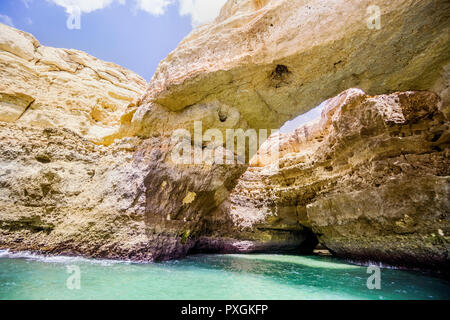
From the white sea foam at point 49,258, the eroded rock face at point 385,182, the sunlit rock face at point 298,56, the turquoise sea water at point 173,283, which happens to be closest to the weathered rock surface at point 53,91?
the sunlit rock face at point 298,56

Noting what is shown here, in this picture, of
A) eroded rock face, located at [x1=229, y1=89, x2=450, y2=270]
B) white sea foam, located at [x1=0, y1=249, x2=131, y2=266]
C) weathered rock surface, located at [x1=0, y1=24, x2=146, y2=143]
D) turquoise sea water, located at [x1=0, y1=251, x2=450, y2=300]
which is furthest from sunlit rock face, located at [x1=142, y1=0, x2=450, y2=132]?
white sea foam, located at [x1=0, y1=249, x2=131, y2=266]

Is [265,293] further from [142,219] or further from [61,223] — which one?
[61,223]

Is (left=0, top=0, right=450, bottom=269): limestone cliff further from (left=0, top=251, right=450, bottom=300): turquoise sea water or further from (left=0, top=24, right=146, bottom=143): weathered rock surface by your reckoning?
(left=0, top=251, right=450, bottom=300): turquoise sea water

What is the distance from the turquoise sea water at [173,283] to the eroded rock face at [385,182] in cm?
95

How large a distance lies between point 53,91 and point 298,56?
8.67 meters

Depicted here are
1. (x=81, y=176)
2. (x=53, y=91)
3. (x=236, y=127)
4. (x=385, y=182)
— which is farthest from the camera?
(x=53, y=91)

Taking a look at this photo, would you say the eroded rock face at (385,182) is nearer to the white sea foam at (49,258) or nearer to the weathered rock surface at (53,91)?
the white sea foam at (49,258)

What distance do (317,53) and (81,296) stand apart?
6.20 m

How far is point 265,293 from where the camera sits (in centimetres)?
346

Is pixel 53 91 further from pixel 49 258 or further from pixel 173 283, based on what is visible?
pixel 173 283

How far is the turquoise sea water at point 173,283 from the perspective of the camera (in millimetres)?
3074

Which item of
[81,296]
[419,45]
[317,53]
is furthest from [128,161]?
[419,45]

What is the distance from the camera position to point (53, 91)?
7.43m

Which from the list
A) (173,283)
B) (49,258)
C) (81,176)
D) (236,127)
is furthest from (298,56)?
(49,258)
